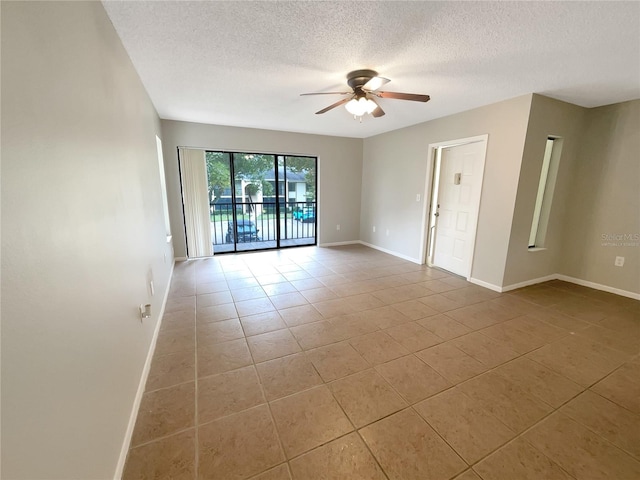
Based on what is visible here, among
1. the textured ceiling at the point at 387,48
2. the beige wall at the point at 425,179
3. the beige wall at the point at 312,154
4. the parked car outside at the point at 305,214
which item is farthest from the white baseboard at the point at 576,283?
the parked car outside at the point at 305,214

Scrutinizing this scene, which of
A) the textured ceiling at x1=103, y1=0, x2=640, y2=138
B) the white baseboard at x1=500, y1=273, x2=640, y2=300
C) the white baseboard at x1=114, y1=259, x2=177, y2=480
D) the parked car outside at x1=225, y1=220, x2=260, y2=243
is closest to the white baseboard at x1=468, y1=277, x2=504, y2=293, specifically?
the white baseboard at x1=500, y1=273, x2=640, y2=300

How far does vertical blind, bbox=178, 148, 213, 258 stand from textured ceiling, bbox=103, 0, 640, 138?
54.2 inches

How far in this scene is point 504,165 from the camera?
323 cm

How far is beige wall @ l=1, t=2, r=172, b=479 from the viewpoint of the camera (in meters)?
0.69

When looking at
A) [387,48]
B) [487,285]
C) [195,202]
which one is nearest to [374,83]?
[387,48]

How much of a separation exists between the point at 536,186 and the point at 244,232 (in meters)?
5.24

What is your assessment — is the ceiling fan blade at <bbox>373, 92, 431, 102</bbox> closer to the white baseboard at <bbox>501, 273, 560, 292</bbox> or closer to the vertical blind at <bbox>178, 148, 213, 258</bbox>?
the white baseboard at <bbox>501, 273, 560, 292</bbox>

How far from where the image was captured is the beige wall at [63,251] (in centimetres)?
69

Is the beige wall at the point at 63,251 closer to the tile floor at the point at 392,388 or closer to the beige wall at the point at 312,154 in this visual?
the tile floor at the point at 392,388

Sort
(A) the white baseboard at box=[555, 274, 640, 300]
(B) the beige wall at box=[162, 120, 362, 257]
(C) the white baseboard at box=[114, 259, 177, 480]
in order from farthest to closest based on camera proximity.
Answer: (B) the beige wall at box=[162, 120, 362, 257] → (A) the white baseboard at box=[555, 274, 640, 300] → (C) the white baseboard at box=[114, 259, 177, 480]

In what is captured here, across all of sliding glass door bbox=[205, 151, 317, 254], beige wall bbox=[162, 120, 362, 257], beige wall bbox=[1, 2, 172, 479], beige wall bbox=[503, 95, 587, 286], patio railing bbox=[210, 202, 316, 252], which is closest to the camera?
beige wall bbox=[1, 2, 172, 479]

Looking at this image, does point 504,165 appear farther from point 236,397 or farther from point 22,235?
point 22,235

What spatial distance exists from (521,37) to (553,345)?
2461mm

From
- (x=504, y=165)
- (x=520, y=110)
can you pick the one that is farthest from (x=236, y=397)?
(x=520, y=110)
